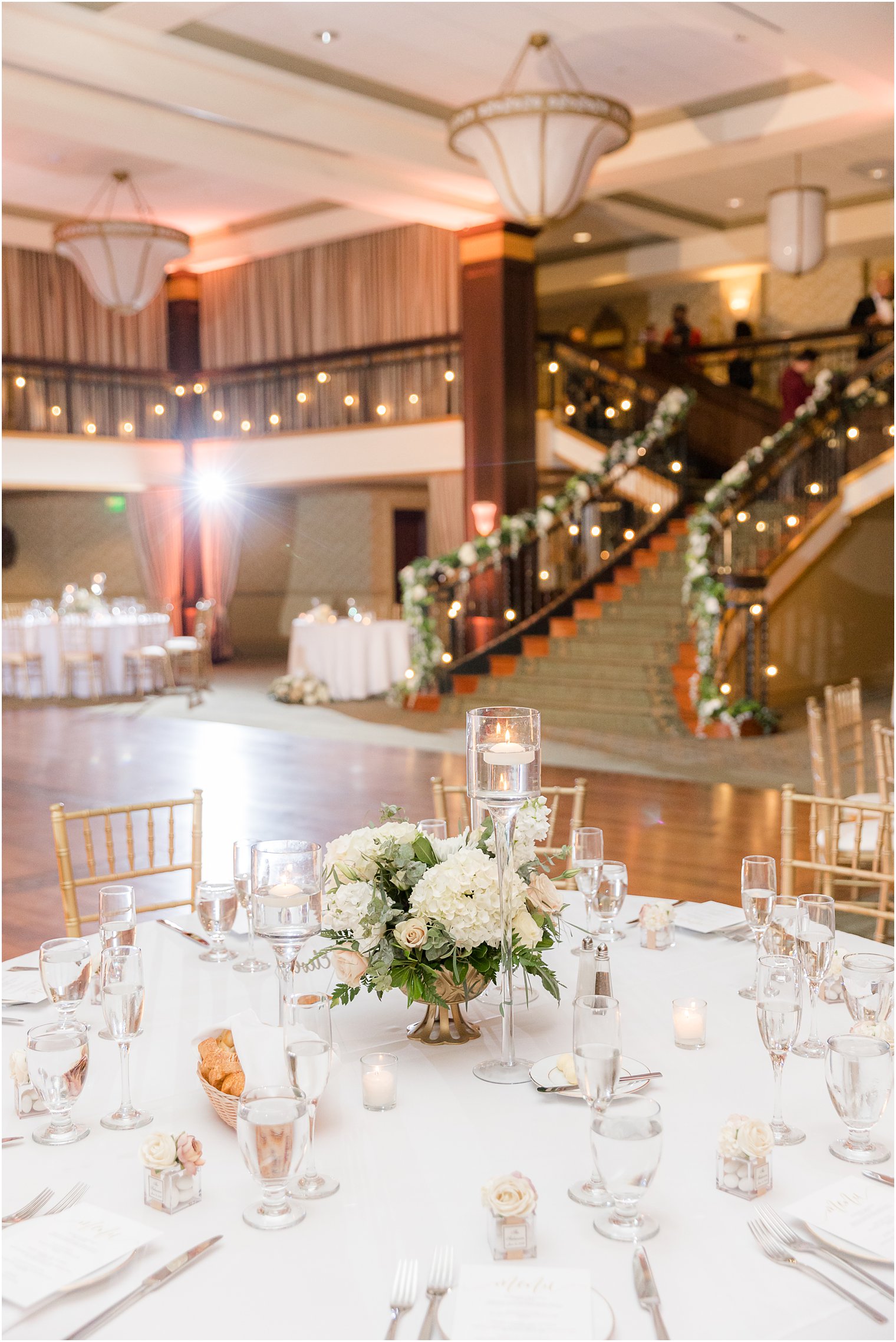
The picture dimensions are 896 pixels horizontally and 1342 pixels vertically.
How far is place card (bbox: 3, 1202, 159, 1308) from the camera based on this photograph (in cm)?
137

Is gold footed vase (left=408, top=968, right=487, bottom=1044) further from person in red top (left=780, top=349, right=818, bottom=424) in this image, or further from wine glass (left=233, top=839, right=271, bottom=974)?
person in red top (left=780, top=349, right=818, bottom=424)

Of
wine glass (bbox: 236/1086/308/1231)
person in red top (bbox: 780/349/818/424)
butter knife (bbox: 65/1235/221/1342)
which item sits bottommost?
butter knife (bbox: 65/1235/221/1342)

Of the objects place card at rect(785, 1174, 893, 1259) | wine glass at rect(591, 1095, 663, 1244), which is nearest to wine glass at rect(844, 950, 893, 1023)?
place card at rect(785, 1174, 893, 1259)

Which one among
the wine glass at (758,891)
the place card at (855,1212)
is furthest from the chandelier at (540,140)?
the place card at (855,1212)

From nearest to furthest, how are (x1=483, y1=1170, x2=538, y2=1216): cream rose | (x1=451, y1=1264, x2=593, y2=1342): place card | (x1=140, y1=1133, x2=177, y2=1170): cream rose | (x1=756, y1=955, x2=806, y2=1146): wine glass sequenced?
(x1=451, y1=1264, x2=593, y2=1342): place card
(x1=483, y1=1170, x2=538, y2=1216): cream rose
(x1=140, y1=1133, x2=177, y2=1170): cream rose
(x1=756, y1=955, x2=806, y2=1146): wine glass

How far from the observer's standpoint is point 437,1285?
4.47 feet

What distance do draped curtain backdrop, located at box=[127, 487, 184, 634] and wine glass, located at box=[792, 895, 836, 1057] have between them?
14.4 meters

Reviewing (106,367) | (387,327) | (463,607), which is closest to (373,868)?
(463,607)

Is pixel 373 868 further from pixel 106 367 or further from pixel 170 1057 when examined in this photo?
pixel 106 367

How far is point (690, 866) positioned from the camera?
5766mm

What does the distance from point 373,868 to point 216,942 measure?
662 millimetres

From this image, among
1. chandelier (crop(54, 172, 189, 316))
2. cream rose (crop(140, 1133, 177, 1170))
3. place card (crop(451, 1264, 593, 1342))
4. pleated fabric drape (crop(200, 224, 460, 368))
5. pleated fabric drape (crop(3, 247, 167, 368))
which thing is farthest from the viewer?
pleated fabric drape (crop(3, 247, 167, 368))

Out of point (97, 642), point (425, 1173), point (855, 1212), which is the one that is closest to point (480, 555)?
point (97, 642)

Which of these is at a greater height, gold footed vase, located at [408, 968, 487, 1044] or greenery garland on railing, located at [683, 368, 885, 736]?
greenery garland on railing, located at [683, 368, 885, 736]
